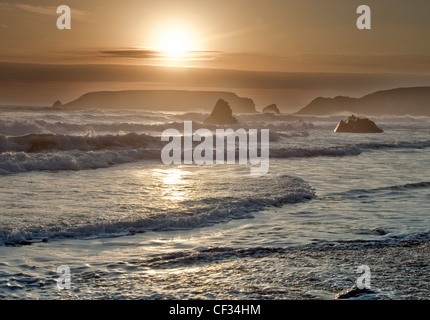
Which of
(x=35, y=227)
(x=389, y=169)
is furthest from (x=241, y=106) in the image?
(x=35, y=227)

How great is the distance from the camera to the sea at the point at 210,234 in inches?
226

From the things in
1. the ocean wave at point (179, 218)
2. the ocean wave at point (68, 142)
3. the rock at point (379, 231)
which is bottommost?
the rock at point (379, 231)

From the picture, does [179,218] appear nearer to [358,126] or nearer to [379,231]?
[379,231]

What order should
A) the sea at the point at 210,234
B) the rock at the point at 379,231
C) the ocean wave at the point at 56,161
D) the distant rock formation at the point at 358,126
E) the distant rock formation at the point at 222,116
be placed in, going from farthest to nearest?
1. the distant rock formation at the point at 222,116
2. the distant rock formation at the point at 358,126
3. the ocean wave at the point at 56,161
4. the rock at the point at 379,231
5. the sea at the point at 210,234

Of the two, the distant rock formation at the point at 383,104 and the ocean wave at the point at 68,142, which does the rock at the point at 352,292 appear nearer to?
the ocean wave at the point at 68,142

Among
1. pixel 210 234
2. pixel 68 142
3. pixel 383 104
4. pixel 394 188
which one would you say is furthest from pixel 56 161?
pixel 383 104

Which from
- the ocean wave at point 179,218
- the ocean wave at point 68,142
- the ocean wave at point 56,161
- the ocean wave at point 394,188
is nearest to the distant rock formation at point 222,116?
the ocean wave at point 68,142

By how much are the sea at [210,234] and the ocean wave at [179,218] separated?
28 mm

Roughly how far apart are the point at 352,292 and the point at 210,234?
3511mm

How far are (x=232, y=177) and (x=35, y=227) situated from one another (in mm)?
8234

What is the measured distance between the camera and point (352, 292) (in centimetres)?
543

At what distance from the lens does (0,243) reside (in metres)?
7.55

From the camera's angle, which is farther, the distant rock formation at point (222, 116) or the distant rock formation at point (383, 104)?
the distant rock formation at point (383, 104)

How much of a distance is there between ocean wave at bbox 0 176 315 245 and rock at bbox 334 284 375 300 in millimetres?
4115
